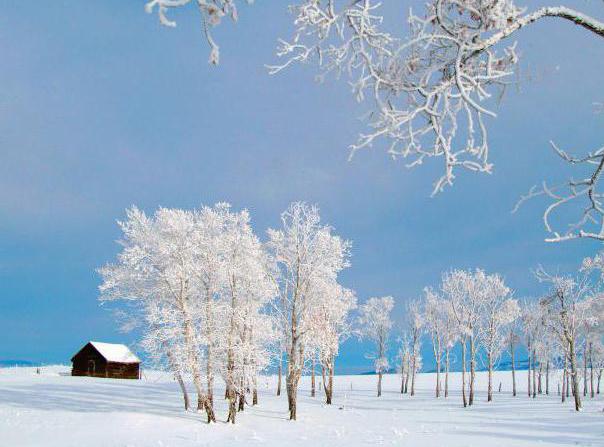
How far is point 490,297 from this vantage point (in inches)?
1603

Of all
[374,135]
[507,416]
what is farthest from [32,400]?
[374,135]

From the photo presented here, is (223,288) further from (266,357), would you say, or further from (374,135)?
(374,135)

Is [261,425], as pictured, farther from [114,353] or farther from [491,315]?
[114,353]

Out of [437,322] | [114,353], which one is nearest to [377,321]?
[437,322]

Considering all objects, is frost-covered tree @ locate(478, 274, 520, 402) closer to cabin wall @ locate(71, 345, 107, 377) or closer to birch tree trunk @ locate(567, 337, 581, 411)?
birch tree trunk @ locate(567, 337, 581, 411)

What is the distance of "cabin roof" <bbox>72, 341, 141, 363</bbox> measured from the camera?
54.8 m

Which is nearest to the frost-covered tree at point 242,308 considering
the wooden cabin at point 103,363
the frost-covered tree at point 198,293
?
the frost-covered tree at point 198,293

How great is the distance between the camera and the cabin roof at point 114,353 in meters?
54.8

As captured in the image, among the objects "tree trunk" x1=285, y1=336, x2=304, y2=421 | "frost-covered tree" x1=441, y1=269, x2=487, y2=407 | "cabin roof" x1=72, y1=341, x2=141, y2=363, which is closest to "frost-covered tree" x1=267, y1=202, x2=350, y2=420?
"tree trunk" x1=285, y1=336, x2=304, y2=421

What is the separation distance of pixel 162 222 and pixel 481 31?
22.7 metres

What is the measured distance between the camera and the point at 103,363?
54.1m

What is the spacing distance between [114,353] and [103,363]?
2723 millimetres

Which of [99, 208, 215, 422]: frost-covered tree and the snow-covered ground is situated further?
[99, 208, 215, 422]: frost-covered tree

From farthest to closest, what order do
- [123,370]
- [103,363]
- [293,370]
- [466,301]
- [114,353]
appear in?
1. [114,353]
2. [123,370]
3. [103,363]
4. [466,301]
5. [293,370]
